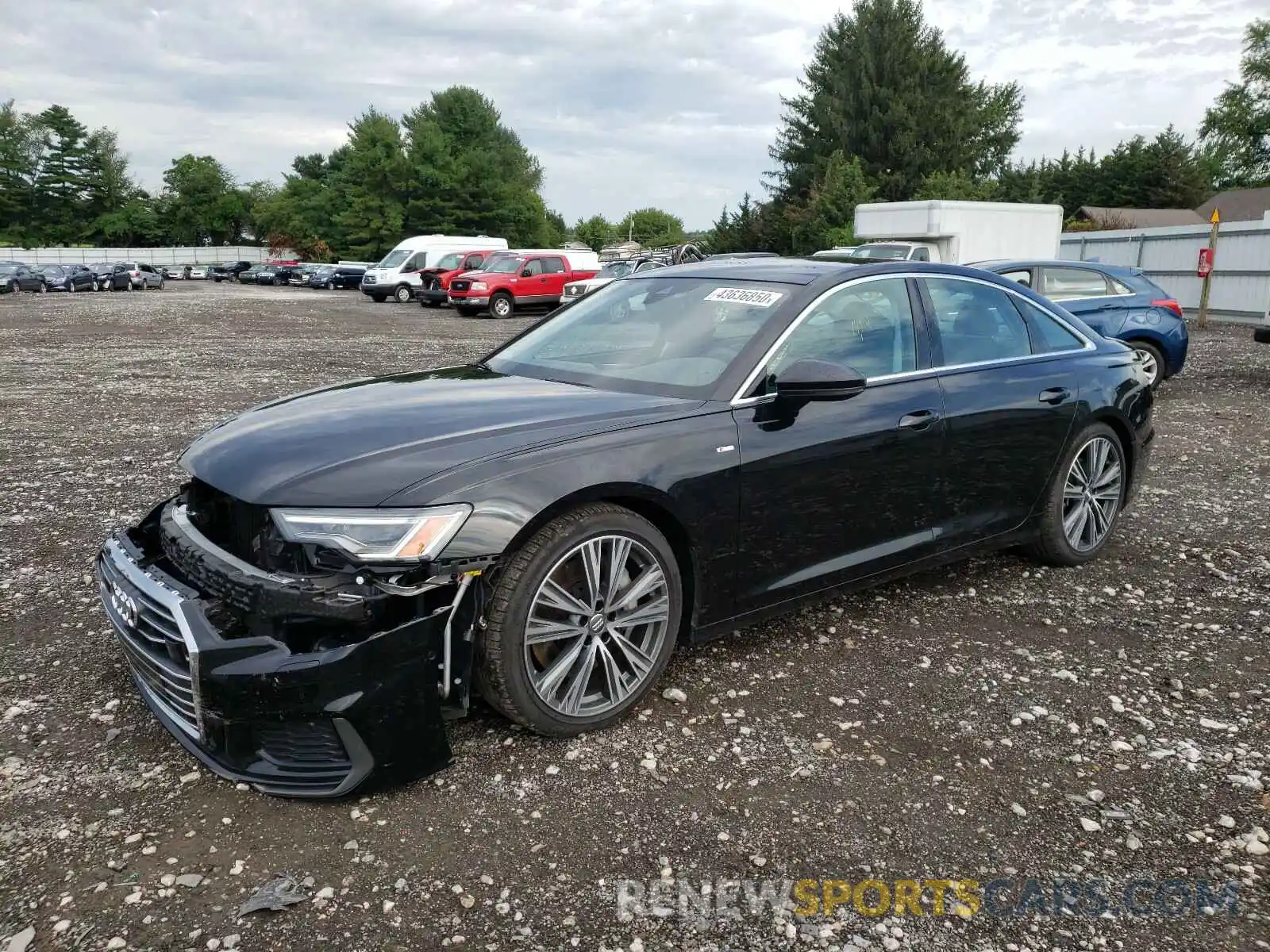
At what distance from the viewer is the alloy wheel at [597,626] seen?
308cm

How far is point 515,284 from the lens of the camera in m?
26.7

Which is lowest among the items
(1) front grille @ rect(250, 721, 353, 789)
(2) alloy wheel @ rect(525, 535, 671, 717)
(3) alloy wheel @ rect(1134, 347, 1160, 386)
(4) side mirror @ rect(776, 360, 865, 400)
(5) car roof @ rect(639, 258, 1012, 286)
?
(1) front grille @ rect(250, 721, 353, 789)

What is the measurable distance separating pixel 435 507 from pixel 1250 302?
79.4ft

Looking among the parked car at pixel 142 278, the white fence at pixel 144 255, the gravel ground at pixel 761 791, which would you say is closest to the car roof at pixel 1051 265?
the gravel ground at pixel 761 791

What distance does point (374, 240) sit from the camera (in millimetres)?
66500

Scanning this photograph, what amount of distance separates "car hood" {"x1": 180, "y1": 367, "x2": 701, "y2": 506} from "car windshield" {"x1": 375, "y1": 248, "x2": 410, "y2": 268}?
110 ft

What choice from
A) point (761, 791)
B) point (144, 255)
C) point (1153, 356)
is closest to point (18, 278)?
point (1153, 356)

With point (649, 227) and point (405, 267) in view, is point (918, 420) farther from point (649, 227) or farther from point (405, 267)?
point (649, 227)

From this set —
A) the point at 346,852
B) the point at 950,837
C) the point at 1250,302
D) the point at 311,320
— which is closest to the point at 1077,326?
the point at 950,837

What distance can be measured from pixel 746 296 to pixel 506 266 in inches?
947

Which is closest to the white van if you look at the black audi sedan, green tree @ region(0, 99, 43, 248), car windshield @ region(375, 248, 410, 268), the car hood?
car windshield @ region(375, 248, 410, 268)

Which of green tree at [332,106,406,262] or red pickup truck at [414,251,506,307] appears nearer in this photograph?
red pickup truck at [414,251,506,307]

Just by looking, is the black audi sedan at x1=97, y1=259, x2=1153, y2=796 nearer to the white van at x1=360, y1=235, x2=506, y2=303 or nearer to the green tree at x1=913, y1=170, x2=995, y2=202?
the white van at x1=360, y1=235, x2=506, y2=303

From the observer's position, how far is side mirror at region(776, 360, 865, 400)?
3445 millimetres
